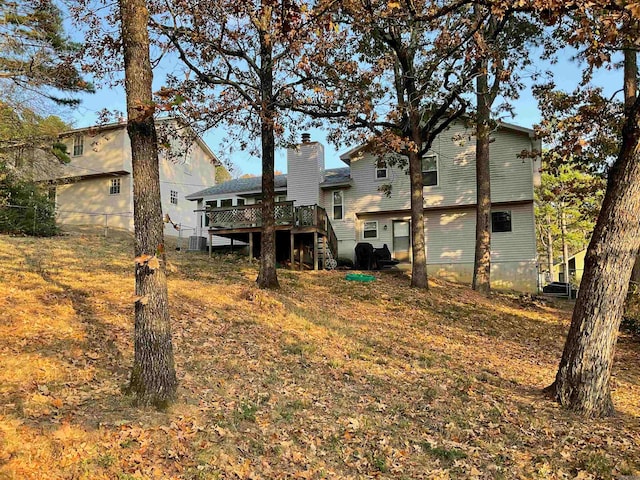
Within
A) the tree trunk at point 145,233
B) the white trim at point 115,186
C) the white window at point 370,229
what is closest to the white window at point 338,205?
the white window at point 370,229

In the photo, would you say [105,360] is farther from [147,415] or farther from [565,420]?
[565,420]

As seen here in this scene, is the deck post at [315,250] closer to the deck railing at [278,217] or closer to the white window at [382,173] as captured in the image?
the deck railing at [278,217]

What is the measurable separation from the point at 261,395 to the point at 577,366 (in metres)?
4.23

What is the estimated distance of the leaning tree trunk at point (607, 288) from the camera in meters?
5.90

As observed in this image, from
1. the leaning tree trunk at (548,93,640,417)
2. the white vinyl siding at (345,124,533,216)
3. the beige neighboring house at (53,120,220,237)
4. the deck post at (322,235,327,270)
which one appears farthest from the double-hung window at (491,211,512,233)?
the beige neighboring house at (53,120,220,237)

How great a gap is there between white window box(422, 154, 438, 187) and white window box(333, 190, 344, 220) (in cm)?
415

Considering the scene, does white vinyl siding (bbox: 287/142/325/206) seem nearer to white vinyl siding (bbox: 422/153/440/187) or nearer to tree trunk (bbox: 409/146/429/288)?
white vinyl siding (bbox: 422/153/440/187)

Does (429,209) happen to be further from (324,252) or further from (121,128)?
(121,128)

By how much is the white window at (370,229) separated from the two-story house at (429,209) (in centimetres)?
5

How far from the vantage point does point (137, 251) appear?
538 cm

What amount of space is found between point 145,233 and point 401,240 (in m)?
17.5

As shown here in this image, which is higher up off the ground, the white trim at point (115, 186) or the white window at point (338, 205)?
the white trim at point (115, 186)

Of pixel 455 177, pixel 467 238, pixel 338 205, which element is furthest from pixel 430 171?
pixel 338 205

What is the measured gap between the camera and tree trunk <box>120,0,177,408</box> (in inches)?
209
